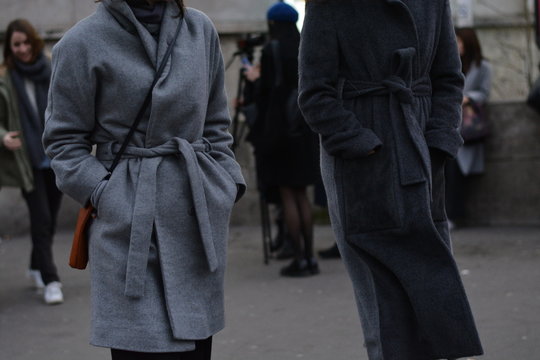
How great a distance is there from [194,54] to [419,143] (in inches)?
37.4

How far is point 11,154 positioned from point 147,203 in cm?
450

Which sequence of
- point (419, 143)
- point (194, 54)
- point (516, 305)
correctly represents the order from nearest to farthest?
point (194, 54) → point (419, 143) → point (516, 305)

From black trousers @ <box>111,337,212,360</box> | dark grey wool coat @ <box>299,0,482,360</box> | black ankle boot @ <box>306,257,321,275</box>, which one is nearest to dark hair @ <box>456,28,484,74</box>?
black ankle boot @ <box>306,257,321,275</box>

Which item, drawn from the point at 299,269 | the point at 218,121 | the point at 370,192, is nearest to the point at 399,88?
the point at 370,192

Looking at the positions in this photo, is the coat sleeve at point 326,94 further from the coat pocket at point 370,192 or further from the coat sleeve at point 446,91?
the coat sleeve at point 446,91

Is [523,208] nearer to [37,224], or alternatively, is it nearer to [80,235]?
[37,224]

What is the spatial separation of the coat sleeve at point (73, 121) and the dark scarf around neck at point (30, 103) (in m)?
4.31

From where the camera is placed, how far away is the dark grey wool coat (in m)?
4.48

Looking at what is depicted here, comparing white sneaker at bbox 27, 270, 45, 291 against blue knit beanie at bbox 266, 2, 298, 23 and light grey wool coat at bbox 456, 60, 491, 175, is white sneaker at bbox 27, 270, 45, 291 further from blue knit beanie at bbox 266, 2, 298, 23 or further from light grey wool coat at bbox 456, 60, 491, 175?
light grey wool coat at bbox 456, 60, 491, 175

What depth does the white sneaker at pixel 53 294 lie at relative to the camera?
8.27m

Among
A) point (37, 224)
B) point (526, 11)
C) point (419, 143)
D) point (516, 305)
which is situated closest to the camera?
point (419, 143)

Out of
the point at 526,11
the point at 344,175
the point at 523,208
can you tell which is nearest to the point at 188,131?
the point at 344,175

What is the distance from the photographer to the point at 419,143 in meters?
4.51

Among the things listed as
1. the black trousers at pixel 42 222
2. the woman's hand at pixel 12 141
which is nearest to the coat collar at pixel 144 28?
the woman's hand at pixel 12 141
